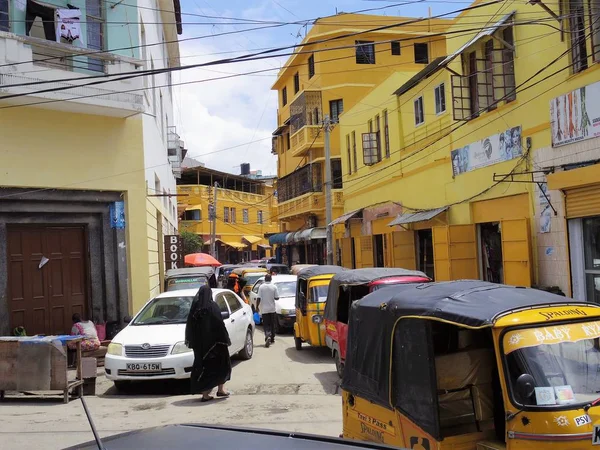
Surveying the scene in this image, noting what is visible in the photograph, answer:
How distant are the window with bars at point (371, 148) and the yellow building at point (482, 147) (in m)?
0.63

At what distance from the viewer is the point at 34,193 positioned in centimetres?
1297

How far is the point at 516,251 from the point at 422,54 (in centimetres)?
2860

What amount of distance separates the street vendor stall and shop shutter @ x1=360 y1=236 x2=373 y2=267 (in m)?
18.2

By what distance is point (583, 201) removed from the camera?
11.9 metres

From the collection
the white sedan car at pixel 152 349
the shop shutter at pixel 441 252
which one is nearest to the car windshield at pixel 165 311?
the white sedan car at pixel 152 349

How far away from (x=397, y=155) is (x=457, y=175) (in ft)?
18.7

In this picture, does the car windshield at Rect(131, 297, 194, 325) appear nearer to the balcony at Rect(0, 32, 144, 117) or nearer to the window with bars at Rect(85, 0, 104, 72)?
the balcony at Rect(0, 32, 144, 117)

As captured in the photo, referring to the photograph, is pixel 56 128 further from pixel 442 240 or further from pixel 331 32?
pixel 331 32

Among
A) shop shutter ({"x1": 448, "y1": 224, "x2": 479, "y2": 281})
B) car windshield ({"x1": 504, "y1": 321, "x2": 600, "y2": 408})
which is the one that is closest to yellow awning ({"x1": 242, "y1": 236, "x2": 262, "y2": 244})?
shop shutter ({"x1": 448, "y1": 224, "x2": 479, "y2": 281})

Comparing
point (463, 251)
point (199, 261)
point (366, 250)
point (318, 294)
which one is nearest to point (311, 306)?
point (318, 294)

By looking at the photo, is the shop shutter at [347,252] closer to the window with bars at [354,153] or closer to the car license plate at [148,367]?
the window with bars at [354,153]

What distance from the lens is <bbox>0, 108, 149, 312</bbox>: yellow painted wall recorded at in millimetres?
12664

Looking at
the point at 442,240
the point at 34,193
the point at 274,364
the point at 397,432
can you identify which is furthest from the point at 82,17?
the point at 397,432

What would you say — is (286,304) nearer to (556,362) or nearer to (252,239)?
(556,362)
